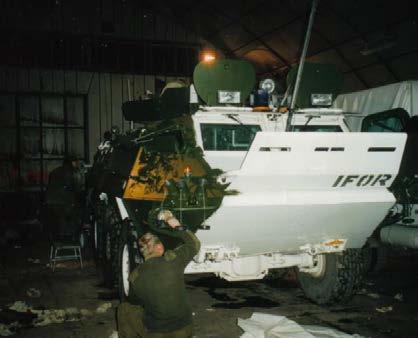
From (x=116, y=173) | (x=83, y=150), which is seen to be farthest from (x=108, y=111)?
(x=116, y=173)

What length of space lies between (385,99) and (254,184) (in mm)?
4583

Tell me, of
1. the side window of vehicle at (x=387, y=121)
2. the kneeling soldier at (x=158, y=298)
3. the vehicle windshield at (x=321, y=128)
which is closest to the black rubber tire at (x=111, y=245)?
the kneeling soldier at (x=158, y=298)

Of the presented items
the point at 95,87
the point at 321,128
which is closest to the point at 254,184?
the point at 321,128

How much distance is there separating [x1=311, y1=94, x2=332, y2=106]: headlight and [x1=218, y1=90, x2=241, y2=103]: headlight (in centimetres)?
109

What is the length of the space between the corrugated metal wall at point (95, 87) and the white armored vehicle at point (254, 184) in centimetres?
971

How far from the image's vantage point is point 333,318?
19.3ft

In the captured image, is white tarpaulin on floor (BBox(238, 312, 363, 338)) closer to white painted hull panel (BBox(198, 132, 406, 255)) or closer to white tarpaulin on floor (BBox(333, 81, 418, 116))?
white painted hull panel (BBox(198, 132, 406, 255))

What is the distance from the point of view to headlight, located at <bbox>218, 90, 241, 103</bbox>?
5.91 m

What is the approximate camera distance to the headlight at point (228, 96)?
5914mm

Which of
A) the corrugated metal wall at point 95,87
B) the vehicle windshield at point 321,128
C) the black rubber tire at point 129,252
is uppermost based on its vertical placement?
the corrugated metal wall at point 95,87

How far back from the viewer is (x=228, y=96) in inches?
234

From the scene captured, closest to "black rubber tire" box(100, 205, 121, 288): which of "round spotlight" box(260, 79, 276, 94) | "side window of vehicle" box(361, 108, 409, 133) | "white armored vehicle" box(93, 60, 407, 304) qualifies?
"white armored vehicle" box(93, 60, 407, 304)

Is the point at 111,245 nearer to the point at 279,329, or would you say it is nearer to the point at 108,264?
the point at 108,264

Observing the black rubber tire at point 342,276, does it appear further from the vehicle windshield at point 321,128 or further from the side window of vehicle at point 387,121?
the side window of vehicle at point 387,121
